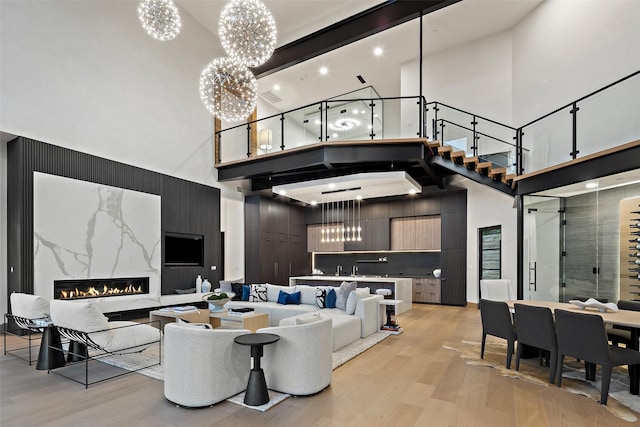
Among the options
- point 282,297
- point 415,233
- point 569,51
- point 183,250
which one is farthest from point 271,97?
point 569,51

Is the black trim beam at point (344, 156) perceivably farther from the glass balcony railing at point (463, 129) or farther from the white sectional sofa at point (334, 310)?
the white sectional sofa at point (334, 310)

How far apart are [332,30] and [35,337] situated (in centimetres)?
875

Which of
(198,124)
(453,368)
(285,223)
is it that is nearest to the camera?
(453,368)

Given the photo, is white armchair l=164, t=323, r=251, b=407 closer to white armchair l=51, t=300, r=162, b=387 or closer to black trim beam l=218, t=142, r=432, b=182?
white armchair l=51, t=300, r=162, b=387

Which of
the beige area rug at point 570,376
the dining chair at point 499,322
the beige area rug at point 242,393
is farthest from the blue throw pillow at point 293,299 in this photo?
the dining chair at point 499,322

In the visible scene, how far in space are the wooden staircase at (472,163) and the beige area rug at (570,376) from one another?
3638mm

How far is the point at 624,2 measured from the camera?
591 cm

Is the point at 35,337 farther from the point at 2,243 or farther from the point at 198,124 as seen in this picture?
the point at 198,124

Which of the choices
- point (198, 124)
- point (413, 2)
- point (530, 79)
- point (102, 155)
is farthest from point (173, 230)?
point (530, 79)

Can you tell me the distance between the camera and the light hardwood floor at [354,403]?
9.82 feet

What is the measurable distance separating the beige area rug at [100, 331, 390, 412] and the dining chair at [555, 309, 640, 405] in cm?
247

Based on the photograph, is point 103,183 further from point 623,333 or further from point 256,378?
point 623,333

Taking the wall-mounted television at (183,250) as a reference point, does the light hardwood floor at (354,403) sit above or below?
below

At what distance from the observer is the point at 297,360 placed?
3500 mm
